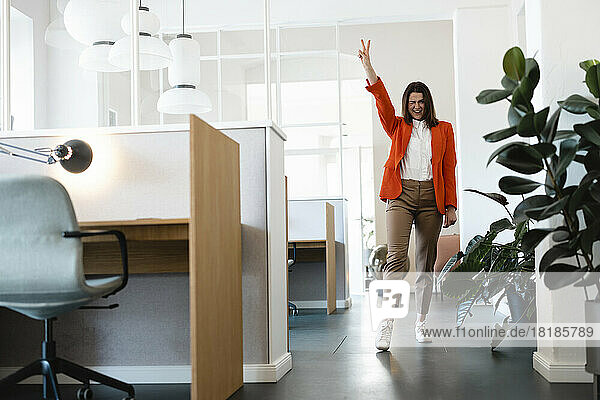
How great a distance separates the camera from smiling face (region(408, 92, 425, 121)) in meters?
3.98

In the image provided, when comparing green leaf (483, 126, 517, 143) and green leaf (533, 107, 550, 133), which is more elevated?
green leaf (533, 107, 550, 133)

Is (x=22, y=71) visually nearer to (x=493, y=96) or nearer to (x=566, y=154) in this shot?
(x=493, y=96)

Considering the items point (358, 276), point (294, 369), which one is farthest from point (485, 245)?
point (358, 276)

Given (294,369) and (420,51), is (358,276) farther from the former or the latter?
(294,369)

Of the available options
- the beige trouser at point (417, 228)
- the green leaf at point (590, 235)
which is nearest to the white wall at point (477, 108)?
the beige trouser at point (417, 228)

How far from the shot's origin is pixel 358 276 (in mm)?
10070

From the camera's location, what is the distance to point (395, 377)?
310cm

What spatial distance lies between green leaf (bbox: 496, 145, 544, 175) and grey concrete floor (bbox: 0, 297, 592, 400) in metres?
0.87

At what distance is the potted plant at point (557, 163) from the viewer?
251 centimetres

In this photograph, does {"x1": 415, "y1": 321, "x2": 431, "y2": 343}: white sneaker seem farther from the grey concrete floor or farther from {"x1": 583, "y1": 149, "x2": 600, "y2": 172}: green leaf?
{"x1": 583, "y1": 149, "x2": 600, "y2": 172}: green leaf

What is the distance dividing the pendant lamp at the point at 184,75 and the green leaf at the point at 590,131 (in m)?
3.49

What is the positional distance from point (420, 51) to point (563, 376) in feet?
25.8

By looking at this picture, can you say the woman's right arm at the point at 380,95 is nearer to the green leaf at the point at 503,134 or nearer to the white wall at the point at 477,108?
the green leaf at the point at 503,134

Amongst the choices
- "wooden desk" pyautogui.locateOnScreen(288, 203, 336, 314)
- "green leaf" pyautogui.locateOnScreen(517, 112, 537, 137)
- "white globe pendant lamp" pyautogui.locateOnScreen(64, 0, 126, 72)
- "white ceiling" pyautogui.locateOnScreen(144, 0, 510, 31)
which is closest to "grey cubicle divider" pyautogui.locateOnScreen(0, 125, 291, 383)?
"green leaf" pyautogui.locateOnScreen(517, 112, 537, 137)
